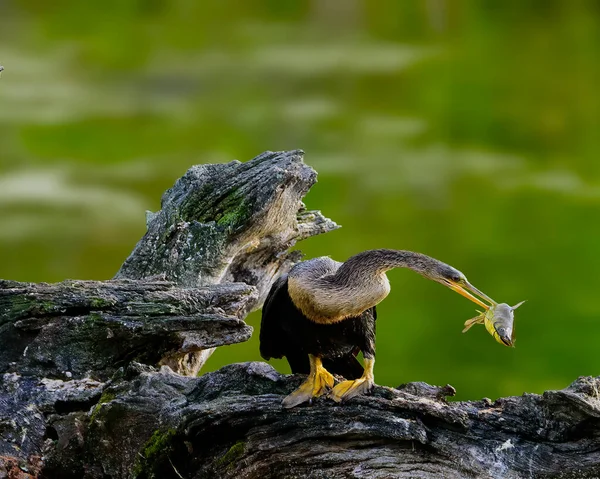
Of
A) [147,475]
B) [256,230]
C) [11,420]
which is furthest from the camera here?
[256,230]

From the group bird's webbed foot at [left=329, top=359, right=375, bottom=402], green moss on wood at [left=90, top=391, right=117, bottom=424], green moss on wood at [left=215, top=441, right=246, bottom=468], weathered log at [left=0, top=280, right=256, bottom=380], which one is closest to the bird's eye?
bird's webbed foot at [left=329, top=359, right=375, bottom=402]

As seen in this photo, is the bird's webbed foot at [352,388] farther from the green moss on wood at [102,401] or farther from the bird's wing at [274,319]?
the green moss on wood at [102,401]

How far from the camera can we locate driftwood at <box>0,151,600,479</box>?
3.29 meters

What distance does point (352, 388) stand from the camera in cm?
347

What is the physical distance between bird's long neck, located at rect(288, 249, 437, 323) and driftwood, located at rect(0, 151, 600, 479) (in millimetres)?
388

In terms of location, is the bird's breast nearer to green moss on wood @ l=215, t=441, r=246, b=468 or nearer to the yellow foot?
the yellow foot

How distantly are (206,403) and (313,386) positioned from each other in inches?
17.0

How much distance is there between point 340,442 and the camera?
3.38m

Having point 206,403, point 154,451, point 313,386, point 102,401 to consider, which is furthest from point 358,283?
point 102,401

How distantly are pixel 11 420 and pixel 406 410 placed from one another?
1722 millimetres

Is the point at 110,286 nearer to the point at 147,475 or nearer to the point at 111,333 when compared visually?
the point at 111,333

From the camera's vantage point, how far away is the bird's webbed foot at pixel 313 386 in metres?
3.47

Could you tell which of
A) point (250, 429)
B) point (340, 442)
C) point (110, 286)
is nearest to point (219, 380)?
point (250, 429)

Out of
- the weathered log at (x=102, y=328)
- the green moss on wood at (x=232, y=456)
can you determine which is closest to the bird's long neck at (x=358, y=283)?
the green moss on wood at (x=232, y=456)
